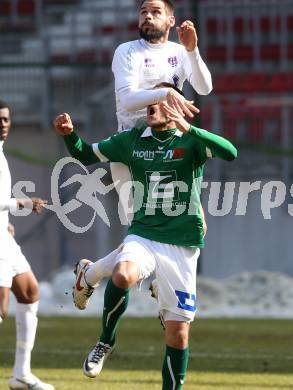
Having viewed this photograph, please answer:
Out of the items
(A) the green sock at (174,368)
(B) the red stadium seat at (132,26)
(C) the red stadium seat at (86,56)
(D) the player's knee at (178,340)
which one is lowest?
(A) the green sock at (174,368)

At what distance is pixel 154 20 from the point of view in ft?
25.0

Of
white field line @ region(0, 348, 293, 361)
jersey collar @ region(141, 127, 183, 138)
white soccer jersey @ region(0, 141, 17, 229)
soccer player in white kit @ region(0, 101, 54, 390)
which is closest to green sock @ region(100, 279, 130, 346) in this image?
soccer player in white kit @ region(0, 101, 54, 390)

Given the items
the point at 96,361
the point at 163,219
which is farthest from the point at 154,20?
the point at 96,361

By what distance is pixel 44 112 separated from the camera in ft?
55.2

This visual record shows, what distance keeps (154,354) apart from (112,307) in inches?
127

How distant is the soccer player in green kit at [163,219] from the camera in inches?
280

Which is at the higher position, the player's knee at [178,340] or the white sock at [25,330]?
the player's knee at [178,340]

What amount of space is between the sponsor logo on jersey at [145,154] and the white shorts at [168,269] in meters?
0.48

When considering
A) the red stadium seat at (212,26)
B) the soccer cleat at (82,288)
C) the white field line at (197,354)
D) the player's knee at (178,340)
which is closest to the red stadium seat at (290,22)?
the red stadium seat at (212,26)

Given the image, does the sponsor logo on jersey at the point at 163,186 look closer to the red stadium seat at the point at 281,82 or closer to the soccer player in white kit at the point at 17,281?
the soccer player in white kit at the point at 17,281

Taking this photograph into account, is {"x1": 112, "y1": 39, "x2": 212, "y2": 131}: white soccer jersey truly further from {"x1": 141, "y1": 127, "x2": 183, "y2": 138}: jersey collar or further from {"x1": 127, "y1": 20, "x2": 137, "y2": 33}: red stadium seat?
{"x1": 127, "y1": 20, "x2": 137, "y2": 33}: red stadium seat

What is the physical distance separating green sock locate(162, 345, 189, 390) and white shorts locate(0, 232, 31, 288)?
1.36 m

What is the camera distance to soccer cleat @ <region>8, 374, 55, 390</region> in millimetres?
8062

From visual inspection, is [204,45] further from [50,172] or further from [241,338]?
[241,338]
